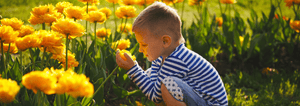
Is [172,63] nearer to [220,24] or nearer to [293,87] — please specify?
[293,87]

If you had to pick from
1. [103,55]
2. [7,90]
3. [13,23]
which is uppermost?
[13,23]

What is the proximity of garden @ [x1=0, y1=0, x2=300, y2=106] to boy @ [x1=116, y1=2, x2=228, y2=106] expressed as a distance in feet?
0.43

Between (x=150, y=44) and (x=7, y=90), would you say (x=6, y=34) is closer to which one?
(x=7, y=90)

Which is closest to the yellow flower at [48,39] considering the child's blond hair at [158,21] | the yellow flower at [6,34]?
the yellow flower at [6,34]

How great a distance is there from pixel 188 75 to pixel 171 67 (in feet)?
→ 0.40

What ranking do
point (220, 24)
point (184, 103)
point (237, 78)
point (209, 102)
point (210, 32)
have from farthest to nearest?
point (220, 24)
point (210, 32)
point (237, 78)
point (209, 102)
point (184, 103)

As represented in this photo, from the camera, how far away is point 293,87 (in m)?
2.34

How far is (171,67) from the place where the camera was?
1.38m

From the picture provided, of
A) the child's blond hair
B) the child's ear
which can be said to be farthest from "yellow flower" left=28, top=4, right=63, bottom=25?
the child's ear

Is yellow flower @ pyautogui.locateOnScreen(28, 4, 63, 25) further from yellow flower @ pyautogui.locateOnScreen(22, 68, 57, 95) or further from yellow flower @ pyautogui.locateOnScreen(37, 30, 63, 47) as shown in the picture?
yellow flower @ pyautogui.locateOnScreen(22, 68, 57, 95)

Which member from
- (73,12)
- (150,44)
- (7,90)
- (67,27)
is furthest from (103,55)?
(7,90)

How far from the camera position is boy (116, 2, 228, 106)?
4.43 feet

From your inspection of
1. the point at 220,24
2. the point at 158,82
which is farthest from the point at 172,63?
the point at 220,24

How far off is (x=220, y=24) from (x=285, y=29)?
770 mm
